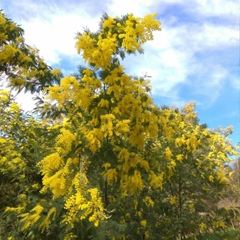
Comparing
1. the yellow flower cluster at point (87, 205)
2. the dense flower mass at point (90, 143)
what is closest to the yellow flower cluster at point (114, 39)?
the dense flower mass at point (90, 143)

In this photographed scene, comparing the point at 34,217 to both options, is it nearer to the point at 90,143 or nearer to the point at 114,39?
the point at 90,143

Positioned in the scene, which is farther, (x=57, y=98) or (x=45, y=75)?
(x=45, y=75)

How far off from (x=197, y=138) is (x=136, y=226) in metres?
2.14

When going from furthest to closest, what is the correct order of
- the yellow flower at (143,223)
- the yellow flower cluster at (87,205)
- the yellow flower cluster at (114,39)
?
the yellow flower at (143,223) < the yellow flower cluster at (114,39) < the yellow flower cluster at (87,205)

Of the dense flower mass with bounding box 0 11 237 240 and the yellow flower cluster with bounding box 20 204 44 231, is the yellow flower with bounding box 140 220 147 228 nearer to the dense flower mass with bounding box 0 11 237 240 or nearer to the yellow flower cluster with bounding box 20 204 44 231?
the dense flower mass with bounding box 0 11 237 240

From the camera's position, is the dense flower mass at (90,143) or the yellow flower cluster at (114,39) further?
the yellow flower cluster at (114,39)

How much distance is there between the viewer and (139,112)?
378cm

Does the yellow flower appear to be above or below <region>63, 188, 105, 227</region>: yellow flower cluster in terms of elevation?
above

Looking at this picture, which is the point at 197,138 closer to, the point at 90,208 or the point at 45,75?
the point at 45,75

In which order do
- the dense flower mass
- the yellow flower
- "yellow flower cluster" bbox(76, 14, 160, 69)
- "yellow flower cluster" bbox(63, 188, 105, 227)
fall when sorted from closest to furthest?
"yellow flower cluster" bbox(63, 188, 105, 227), the dense flower mass, "yellow flower cluster" bbox(76, 14, 160, 69), the yellow flower

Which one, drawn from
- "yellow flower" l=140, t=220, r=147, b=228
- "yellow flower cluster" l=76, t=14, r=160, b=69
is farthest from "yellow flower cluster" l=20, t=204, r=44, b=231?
"yellow flower" l=140, t=220, r=147, b=228

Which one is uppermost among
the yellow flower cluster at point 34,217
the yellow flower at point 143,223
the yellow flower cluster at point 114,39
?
the yellow flower cluster at point 114,39

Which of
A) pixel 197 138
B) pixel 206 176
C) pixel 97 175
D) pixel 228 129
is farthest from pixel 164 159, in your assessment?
pixel 228 129

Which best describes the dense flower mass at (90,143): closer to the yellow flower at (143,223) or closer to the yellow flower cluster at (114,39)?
the yellow flower cluster at (114,39)
